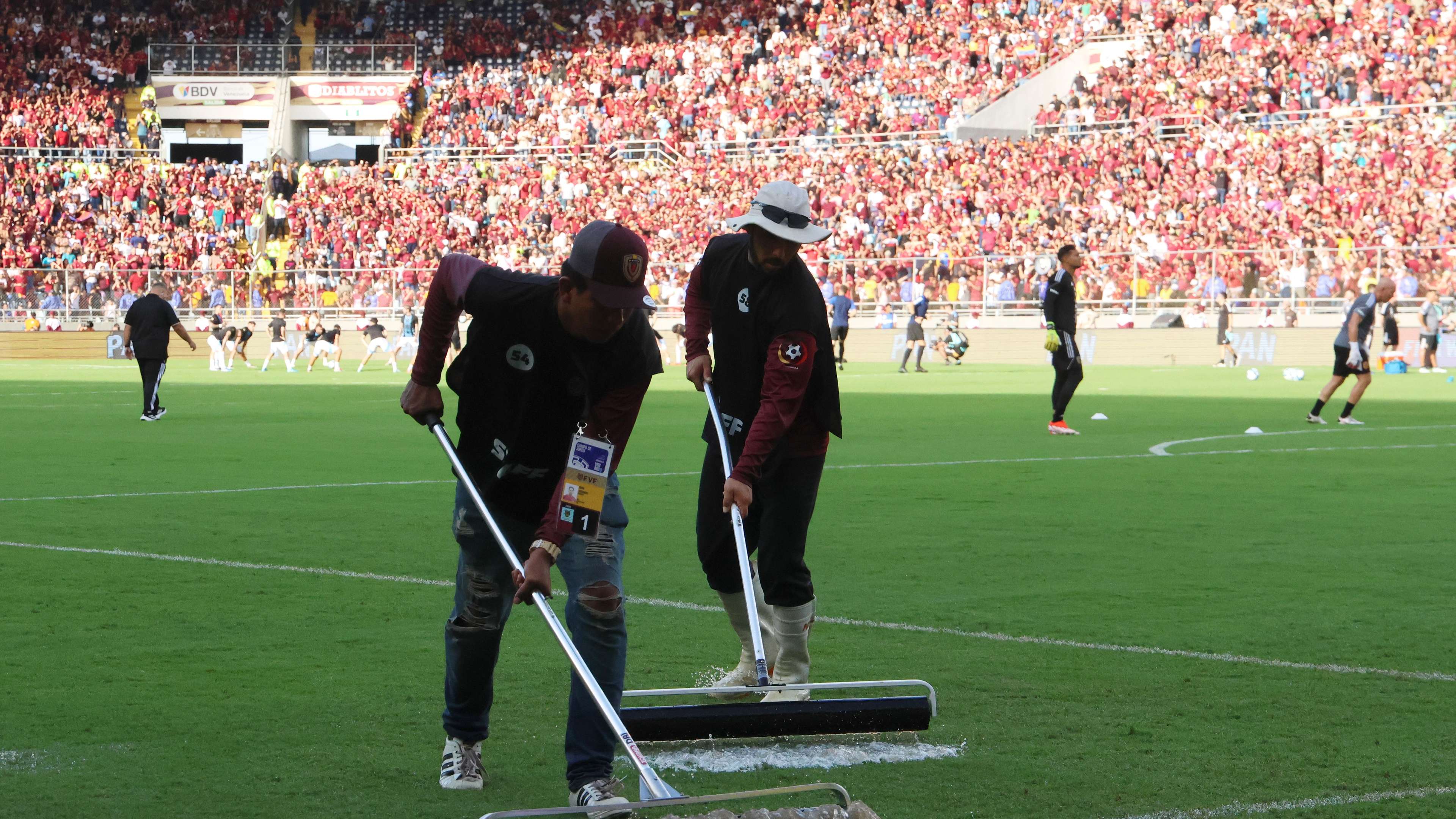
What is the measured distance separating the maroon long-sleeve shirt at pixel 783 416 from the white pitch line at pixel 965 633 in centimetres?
147

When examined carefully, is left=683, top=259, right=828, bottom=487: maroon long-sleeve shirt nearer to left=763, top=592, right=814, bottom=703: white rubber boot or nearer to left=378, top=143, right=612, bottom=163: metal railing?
left=763, top=592, right=814, bottom=703: white rubber boot

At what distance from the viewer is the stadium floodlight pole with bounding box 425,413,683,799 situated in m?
4.24

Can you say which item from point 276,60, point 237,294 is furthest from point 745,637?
point 276,60

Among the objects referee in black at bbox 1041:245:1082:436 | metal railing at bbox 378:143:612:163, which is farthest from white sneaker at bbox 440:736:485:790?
metal railing at bbox 378:143:612:163

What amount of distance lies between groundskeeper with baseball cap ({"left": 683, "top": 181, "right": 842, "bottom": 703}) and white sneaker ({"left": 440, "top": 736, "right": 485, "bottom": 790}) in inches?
46.1

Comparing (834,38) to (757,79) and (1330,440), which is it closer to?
(757,79)

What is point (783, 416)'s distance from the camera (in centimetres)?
598

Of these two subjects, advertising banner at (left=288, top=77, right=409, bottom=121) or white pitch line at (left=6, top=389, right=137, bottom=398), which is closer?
white pitch line at (left=6, top=389, right=137, bottom=398)

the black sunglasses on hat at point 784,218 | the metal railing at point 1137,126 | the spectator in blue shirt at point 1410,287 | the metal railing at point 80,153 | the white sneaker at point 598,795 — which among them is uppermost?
the metal railing at point 1137,126

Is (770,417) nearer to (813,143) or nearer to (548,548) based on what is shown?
(548,548)

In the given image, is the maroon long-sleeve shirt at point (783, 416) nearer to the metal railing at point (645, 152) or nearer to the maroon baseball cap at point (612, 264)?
the maroon baseball cap at point (612, 264)

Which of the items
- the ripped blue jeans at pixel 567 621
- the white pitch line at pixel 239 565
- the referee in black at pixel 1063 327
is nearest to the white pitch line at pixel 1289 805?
the ripped blue jeans at pixel 567 621

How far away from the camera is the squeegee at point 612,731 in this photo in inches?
155

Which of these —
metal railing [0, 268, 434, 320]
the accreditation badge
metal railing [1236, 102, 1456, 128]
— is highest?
metal railing [1236, 102, 1456, 128]
